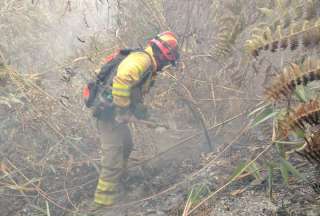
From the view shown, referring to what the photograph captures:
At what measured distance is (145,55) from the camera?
3.58m

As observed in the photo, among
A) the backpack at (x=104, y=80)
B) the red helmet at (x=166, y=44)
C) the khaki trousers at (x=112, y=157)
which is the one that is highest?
the red helmet at (x=166, y=44)

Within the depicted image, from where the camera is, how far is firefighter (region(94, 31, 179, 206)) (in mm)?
3475

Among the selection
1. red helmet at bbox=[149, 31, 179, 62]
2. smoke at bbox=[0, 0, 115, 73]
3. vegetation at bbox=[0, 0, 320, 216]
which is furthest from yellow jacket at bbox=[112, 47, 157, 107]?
smoke at bbox=[0, 0, 115, 73]

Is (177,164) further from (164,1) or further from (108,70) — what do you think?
(164,1)

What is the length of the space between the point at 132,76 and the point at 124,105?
305 millimetres

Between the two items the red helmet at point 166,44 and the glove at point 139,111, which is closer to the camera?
the red helmet at point 166,44

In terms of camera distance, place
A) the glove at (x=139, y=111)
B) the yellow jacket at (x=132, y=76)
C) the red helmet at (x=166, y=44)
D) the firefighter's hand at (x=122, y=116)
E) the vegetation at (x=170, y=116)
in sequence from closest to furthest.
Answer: the vegetation at (x=170, y=116) → the yellow jacket at (x=132, y=76) → the red helmet at (x=166, y=44) → the firefighter's hand at (x=122, y=116) → the glove at (x=139, y=111)

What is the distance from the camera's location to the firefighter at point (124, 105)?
11.4 feet

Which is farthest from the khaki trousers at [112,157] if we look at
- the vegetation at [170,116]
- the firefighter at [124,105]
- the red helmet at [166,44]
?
the red helmet at [166,44]

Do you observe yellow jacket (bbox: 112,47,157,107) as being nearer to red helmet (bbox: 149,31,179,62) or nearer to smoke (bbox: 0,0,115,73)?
red helmet (bbox: 149,31,179,62)

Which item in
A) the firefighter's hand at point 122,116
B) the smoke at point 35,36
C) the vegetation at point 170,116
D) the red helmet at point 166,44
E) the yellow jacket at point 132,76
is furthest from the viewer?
the smoke at point 35,36

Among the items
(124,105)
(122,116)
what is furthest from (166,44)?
(122,116)

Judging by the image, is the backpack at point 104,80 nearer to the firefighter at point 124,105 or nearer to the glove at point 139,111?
the firefighter at point 124,105

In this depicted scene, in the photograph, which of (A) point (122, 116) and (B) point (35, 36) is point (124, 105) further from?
(B) point (35, 36)
